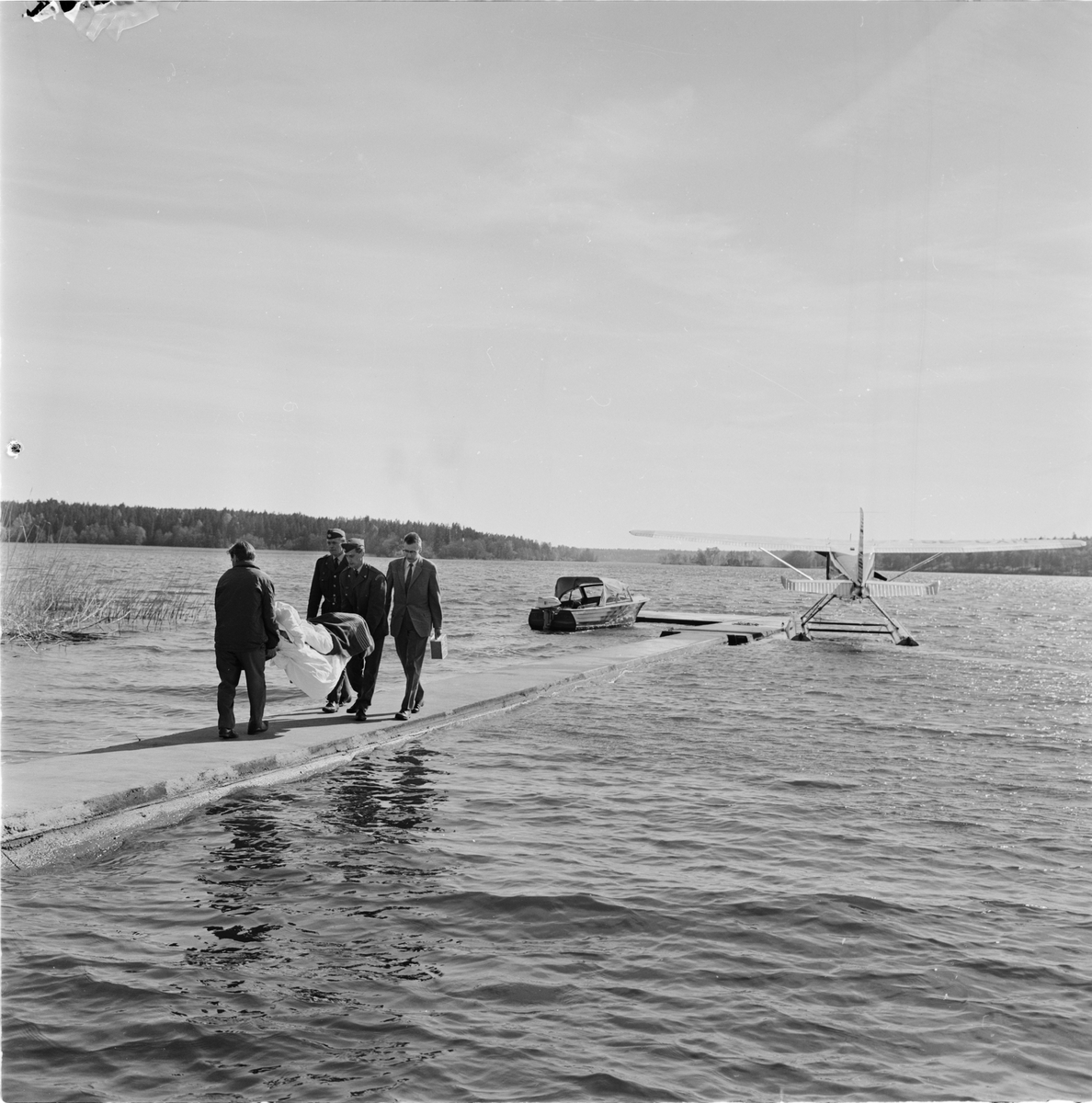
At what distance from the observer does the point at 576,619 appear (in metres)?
39.1

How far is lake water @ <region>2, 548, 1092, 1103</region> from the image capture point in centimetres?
480

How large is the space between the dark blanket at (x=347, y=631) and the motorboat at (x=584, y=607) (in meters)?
26.9

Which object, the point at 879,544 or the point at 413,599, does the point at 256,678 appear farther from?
the point at 879,544

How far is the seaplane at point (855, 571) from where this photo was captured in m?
34.0

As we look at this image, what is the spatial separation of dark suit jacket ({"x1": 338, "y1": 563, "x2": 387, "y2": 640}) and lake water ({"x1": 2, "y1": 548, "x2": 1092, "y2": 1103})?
1.57 meters

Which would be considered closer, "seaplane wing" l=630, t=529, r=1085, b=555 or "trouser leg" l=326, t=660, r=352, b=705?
"trouser leg" l=326, t=660, r=352, b=705

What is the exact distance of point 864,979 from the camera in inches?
236

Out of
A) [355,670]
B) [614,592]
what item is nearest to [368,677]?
[355,670]

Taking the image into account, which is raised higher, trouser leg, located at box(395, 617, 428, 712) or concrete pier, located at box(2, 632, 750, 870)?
trouser leg, located at box(395, 617, 428, 712)

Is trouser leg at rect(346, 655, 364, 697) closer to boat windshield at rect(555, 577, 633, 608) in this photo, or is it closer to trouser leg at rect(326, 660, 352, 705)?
trouser leg at rect(326, 660, 352, 705)

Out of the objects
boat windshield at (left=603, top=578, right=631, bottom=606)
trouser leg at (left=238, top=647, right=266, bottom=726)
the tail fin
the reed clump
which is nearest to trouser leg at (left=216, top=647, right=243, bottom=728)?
trouser leg at (left=238, top=647, right=266, bottom=726)

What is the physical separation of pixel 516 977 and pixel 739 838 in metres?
3.75

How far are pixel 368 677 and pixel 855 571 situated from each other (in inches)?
1001

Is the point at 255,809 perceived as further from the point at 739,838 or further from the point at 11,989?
the point at 739,838
